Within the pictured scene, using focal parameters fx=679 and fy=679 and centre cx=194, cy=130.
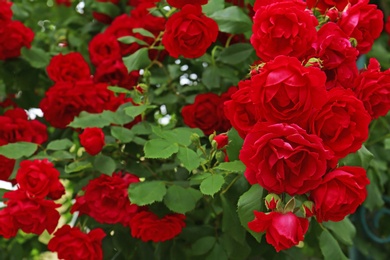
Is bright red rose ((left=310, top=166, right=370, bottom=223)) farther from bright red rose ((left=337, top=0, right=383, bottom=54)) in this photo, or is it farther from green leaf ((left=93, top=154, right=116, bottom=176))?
green leaf ((left=93, top=154, right=116, bottom=176))

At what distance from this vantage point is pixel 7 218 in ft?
3.47

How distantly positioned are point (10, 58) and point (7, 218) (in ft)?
1.70

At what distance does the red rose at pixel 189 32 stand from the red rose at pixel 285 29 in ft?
0.63

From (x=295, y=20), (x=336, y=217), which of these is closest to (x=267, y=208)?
(x=336, y=217)

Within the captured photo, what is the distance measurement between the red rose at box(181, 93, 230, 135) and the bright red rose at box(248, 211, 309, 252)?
453 millimetres

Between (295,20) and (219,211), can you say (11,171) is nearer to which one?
(219,211)

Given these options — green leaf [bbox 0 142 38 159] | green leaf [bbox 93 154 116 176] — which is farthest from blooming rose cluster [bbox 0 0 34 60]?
green leaf [bbox 93 154 116 176]

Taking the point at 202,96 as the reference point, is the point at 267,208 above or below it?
above

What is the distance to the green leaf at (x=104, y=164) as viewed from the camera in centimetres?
115

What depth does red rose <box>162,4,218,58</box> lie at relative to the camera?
1062mm

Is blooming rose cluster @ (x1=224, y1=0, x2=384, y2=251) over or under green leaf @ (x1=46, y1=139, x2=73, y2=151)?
over

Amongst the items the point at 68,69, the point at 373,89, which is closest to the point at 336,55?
the point at 373,89

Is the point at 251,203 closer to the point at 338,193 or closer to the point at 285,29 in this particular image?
the point at 338,193

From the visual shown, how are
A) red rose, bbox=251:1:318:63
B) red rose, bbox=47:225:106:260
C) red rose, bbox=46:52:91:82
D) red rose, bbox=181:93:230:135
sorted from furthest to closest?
red rose, bbox=46:52:91:82, red rose, bbox=181:93:230:135, red rose, bbox=47:225:106:260, red rose, bbox=251:1:318:63
